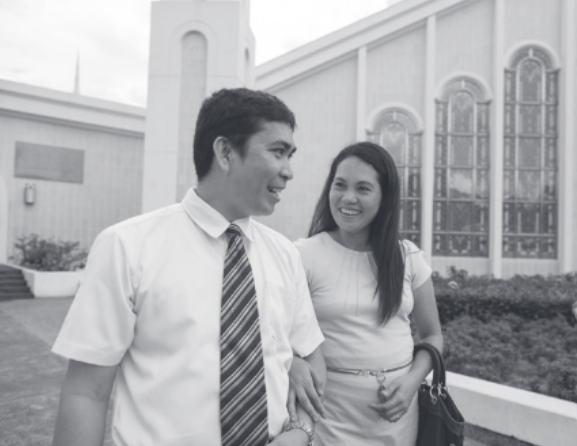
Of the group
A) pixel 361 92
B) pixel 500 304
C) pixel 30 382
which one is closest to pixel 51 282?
pixel 30 382

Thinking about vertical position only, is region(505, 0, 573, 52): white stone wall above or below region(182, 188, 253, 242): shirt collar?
above

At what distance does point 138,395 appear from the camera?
1.15m

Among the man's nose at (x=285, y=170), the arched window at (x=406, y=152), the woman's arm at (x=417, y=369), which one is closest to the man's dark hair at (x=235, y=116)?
the man's nose at (x=285, y=170)

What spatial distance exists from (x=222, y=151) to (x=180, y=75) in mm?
8547

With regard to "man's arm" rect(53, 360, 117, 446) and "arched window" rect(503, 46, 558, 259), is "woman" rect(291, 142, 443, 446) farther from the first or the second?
"arched window" rect(503, 46, 558, 259)

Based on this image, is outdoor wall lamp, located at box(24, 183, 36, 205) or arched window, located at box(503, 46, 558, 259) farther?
outdoor wall lamp, located at box(24, 183, 36, 205)

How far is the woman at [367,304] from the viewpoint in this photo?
68.6 inches

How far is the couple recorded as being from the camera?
45.2 inches

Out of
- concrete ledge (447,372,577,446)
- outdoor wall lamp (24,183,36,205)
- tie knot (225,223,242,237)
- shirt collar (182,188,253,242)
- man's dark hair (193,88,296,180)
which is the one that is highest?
outdoor wall lamp (24,183,36,205)

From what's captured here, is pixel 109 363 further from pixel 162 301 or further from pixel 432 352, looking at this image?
pixel 432 352

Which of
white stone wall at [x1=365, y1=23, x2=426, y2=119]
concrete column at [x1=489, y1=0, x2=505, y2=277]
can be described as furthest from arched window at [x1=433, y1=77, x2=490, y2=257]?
white stone wall at [x1=365, y1=23, x2=426, y2=119]

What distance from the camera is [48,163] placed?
41.5 feet

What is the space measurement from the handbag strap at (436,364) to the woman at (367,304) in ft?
Answer: 0.08

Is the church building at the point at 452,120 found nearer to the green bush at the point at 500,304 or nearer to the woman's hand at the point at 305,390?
the green bush at the point at 500,304
